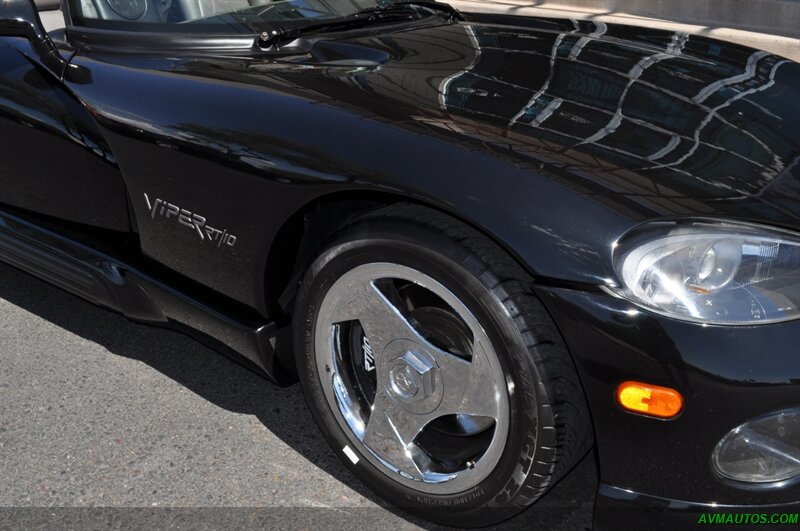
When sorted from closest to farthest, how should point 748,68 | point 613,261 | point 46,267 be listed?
point 613,261 < point 748,68 < point 46,267

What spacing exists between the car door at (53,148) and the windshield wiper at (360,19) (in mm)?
587

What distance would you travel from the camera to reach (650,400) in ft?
5.82

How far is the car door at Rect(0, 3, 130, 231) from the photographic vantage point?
2707mm

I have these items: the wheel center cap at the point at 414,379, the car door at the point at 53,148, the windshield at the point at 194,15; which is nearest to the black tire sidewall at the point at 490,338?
the wheel center cap at the point at 414,379

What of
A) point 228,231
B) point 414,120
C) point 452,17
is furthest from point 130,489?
point 452,17

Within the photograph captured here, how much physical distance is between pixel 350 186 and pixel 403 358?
1.40 feet

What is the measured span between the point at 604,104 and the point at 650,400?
805mm

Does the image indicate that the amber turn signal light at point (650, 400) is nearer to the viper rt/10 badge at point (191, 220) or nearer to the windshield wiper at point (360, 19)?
the viper rt/10 badge at point (191, 220)

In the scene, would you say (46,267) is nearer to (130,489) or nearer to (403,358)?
(130,489)

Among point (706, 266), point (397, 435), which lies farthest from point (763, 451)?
point (397, 435)

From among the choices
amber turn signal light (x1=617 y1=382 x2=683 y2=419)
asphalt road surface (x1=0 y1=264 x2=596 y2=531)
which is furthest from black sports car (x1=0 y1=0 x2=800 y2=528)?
asphalt road surface (x1=0 y1=264 x2=596 y2=531)

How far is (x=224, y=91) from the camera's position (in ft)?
7.84

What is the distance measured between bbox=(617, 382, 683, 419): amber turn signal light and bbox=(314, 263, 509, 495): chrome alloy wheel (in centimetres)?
26

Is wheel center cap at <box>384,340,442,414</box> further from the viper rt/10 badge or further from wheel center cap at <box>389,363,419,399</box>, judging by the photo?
the viper rt/10 badge
